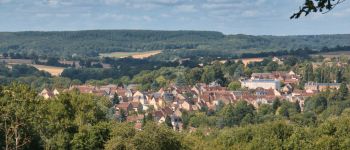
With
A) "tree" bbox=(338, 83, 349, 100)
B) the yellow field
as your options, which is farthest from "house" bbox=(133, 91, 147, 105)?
the yellow field

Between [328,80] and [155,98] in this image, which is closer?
[155,98]

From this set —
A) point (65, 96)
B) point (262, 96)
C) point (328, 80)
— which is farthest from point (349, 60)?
point (65, 96)

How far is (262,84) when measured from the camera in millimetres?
130875

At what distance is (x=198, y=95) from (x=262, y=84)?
18299 mm

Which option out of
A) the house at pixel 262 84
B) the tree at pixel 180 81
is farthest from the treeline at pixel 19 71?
the house at pixel 262 84

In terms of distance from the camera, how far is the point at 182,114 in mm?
94438

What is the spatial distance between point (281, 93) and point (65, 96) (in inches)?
3399

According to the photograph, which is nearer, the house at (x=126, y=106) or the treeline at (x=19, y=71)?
the house at (x=126, y=106)

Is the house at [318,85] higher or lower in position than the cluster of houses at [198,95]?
higher

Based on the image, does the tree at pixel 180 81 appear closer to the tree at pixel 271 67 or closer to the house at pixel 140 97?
the house at pixel 140 97

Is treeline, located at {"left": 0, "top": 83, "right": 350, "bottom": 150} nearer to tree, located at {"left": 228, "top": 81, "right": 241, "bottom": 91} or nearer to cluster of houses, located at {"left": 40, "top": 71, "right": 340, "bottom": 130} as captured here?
cluster of houses, located at {"left": 40, "top": 71, "right": 340, "bottom": 130}

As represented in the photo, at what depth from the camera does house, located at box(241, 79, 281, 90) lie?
129500 mm

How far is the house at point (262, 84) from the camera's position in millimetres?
129500

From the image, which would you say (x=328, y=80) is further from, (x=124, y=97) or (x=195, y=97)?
(x=124, y=97)
